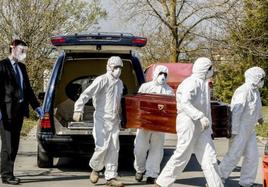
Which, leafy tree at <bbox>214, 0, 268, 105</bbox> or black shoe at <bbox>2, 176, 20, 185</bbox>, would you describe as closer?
black shoe at <bbox>2, 176, 20, 185</bbox>

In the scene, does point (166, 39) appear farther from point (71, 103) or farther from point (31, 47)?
point (71, 103)

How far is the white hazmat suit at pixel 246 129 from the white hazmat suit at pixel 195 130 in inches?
35.8

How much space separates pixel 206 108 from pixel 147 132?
1579mm

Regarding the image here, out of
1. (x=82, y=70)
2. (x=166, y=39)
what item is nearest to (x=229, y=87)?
A: (x=166, y=39)

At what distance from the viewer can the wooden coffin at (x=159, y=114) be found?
8.34 meters

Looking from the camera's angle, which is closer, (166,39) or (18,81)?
(18,81)

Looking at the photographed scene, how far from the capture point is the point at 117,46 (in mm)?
9578

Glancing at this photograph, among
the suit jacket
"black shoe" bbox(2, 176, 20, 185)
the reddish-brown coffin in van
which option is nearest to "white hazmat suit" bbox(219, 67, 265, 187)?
the reddish-brown coffin in van

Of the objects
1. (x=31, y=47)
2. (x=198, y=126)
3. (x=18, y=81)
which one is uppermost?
(x=31, y=47)

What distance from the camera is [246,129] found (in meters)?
8.73

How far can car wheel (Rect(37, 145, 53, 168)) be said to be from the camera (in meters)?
10.0

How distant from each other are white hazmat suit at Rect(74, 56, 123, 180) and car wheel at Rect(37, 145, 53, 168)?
1.40 metres

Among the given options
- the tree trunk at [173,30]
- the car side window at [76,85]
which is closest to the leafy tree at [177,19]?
the tree trunk at [173,30]

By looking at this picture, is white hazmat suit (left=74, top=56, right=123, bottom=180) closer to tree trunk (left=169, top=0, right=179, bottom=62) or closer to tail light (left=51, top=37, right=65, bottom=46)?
tail light (left=51, top=37, right=65, bottom=46)
